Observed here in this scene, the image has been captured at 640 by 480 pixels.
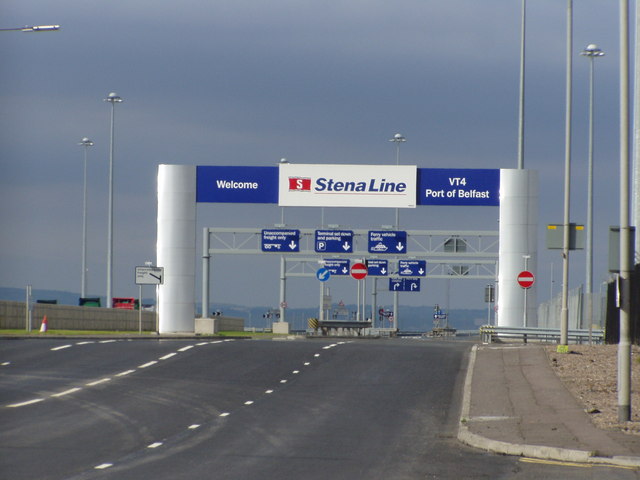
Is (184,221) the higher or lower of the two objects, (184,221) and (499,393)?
the higher

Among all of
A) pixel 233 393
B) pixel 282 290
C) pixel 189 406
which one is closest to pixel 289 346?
pixel 233 393

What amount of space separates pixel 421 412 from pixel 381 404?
133 cm

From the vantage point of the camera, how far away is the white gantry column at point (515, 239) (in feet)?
165

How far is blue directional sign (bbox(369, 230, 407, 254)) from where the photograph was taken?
6969 cm

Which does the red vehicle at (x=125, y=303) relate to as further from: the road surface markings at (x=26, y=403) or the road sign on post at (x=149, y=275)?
the road surface markings at (x=26, y=403)

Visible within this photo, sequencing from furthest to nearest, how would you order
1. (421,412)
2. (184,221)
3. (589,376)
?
1. (184,221)
2. (589,376)
3. (421,412)

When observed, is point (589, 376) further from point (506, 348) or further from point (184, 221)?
point (184, 221)

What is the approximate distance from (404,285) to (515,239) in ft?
166

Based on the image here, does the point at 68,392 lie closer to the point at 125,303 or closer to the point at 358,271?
the point at 358,271

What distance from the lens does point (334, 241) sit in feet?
239

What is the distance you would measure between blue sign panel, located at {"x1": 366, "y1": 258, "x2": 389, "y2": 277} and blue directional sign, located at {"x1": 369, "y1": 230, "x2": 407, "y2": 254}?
46.6 ft

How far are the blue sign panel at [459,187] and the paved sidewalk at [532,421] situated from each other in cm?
2359

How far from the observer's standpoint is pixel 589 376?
2447cm

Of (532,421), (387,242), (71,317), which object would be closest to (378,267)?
(387,242)
